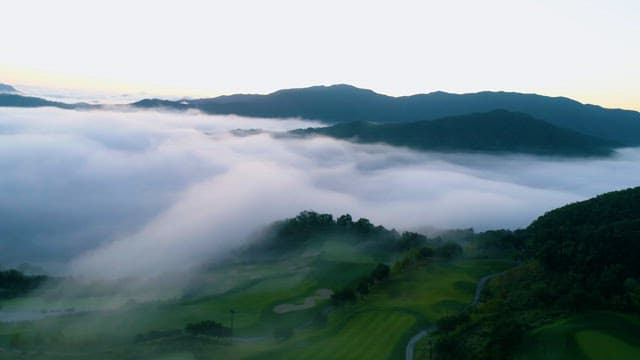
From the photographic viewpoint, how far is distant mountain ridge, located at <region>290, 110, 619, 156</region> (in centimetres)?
17288

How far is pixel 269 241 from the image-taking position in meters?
83.0

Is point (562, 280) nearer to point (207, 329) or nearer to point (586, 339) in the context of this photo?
point (586, 339)

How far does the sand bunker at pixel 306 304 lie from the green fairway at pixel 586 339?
78.1 feet

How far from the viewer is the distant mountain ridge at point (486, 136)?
17288cm

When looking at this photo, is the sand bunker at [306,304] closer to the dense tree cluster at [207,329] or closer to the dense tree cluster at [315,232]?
the dense tree cluster at [207,329]

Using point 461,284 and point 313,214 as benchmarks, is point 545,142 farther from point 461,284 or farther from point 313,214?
point 461,284

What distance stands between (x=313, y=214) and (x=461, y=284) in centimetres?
3675

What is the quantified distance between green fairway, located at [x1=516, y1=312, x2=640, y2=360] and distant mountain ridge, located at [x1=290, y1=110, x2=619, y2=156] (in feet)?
459

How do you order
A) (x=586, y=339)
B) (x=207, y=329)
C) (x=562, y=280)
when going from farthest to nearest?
(x=562, y=280) → (x=207, y=329) → (x=586, y=339)

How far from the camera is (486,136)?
6875 inches

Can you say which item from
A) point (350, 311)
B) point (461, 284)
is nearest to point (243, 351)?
point (350, 311)

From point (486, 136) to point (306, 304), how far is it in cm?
13485

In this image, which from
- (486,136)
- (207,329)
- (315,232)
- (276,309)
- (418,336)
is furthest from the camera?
(486,136)

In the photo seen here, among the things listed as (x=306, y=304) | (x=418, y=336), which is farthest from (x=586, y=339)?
(x=306, y=304)
